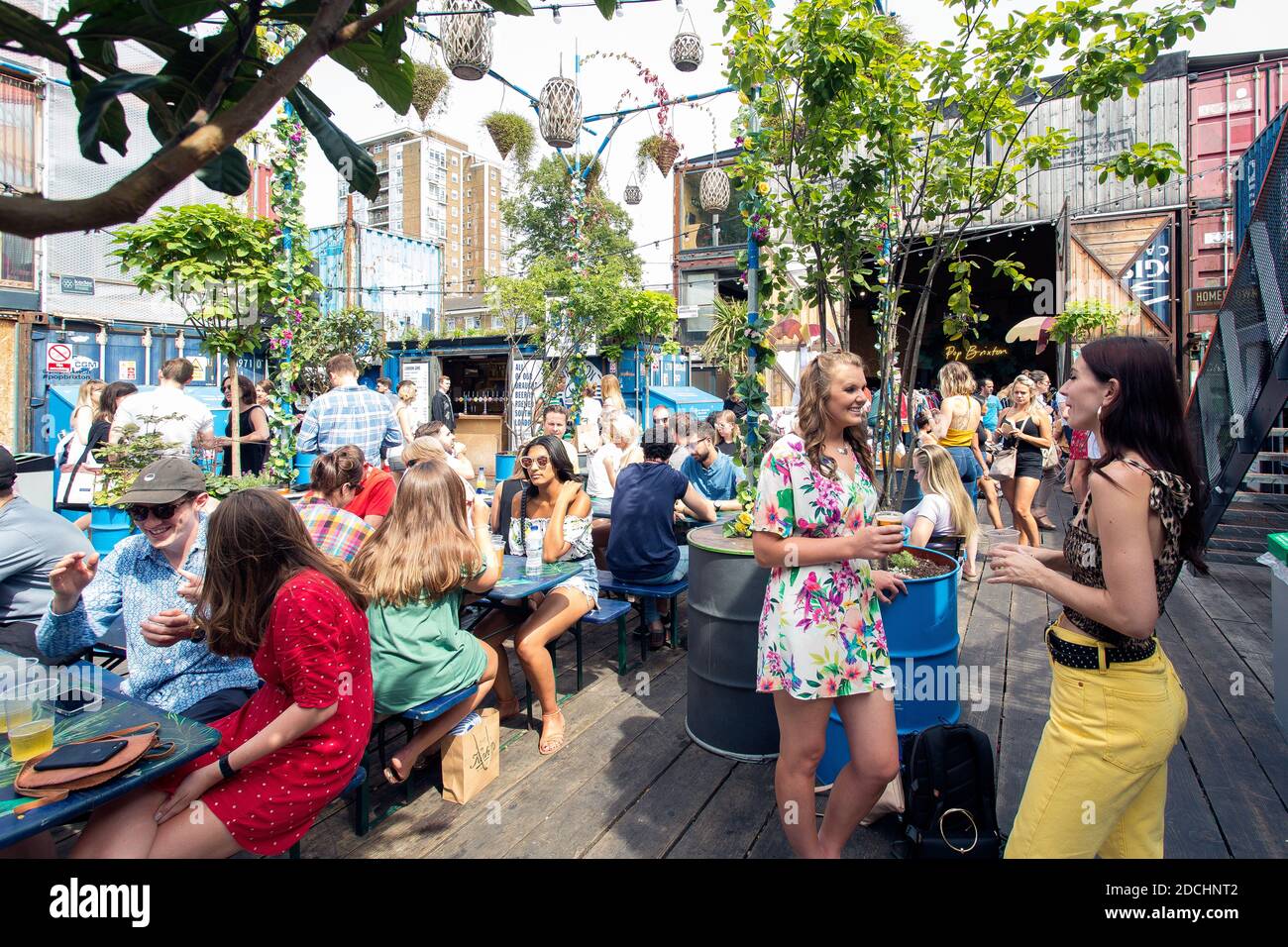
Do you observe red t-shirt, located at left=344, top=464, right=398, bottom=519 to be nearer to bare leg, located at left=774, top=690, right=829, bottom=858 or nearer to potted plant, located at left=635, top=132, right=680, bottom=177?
bare leg, located at left=774, top=690, right=829, bottom=858

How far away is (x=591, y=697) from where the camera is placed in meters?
3.92

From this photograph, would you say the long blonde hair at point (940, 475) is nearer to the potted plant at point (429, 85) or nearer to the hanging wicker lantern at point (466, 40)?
the hanging wicker lantern at point (466, 40)

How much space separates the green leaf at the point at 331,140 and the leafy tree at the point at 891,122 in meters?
2.27

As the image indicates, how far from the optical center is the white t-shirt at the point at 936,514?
4.27 meters

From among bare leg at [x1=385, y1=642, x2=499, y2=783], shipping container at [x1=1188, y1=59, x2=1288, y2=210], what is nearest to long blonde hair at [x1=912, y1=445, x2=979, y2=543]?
bare leg at [x1=385, y1=642, x2=499, y2=783]

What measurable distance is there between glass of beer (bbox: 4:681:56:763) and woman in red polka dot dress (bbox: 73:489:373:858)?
25 cm

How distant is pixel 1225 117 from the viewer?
12688 millimetres

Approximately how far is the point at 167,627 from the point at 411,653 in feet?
2.66

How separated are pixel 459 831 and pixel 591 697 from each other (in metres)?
1.30

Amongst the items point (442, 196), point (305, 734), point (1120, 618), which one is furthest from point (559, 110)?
point (442, 196)

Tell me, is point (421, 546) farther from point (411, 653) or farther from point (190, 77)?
point (190, 77)

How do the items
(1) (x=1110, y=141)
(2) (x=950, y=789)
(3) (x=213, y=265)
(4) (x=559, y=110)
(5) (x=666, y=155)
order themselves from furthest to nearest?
1. (1) (x=1110, y=141)
2. (5) (x=666, y=155)
3. (4) (x=559, y=110)
4. (3) (x=213, y=265)
5. (2) (x=950, y=789)

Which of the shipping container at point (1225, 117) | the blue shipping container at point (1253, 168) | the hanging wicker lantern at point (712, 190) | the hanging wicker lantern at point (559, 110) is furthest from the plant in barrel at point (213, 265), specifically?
the shipping container at point (1225, 117)

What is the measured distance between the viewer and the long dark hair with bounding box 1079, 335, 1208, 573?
1700 millimetres
